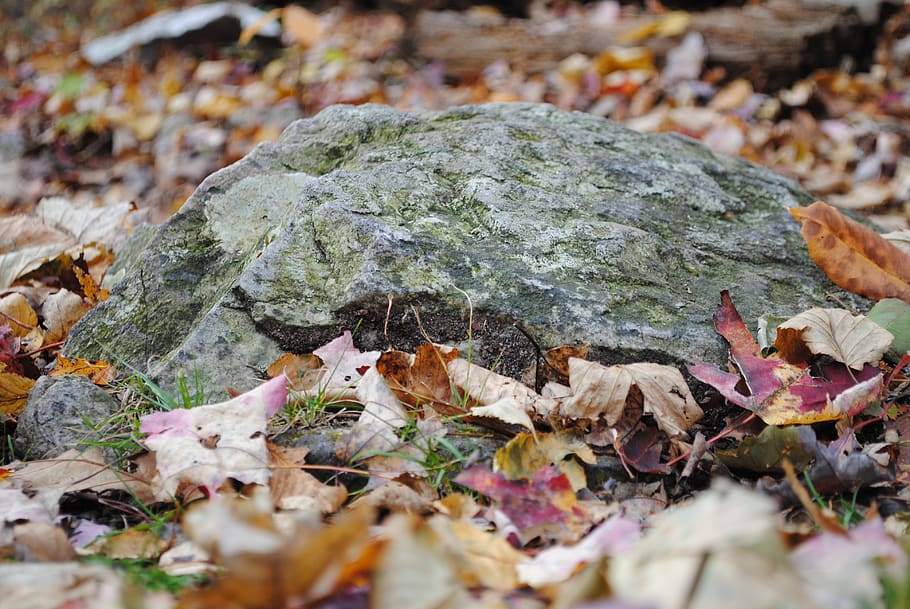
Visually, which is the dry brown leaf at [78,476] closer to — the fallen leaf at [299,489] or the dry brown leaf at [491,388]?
the fallen leaf at [299,489]

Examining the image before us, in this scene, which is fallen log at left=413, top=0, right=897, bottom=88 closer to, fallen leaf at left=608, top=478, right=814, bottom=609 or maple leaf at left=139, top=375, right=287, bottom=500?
maple leaf at left=139, top=375, right=287, bottom=500

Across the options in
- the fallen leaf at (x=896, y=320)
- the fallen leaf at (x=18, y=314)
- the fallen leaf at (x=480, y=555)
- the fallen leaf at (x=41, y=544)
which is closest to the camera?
the fallen leaf at (x=480, y=555)

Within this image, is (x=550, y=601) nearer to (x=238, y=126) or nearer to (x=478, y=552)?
(x=478, y=552)

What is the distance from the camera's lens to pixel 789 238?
2.20 meters

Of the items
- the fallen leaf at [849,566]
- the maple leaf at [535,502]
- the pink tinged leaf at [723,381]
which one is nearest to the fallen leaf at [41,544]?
the maple leaf at [535,502]

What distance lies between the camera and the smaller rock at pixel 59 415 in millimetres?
1618

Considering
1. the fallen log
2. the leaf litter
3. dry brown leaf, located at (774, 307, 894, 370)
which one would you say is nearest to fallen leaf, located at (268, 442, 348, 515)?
the leaf litter

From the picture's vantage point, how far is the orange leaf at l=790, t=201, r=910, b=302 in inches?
A: 75.6

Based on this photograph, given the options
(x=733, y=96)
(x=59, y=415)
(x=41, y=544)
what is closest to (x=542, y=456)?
(x=41, y=544)

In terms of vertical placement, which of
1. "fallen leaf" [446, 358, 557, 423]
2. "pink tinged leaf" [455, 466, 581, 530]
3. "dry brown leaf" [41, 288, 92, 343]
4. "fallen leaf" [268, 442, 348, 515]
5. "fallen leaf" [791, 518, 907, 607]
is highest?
"fallen leaf" [791, 518, 907, 607]

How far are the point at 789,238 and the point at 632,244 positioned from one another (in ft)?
1.84

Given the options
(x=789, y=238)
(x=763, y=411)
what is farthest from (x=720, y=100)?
(x=763, y=411)

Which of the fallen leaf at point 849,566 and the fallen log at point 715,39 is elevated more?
the fallen leaf at point 849,566

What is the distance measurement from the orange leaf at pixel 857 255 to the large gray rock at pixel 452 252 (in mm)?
96
